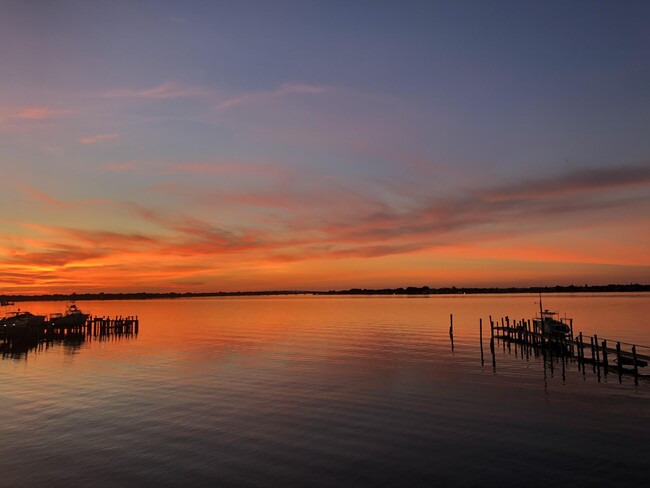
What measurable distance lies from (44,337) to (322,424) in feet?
229

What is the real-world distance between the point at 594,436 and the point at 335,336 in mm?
53160

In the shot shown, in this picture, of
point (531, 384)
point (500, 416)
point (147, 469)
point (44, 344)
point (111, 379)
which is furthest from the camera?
point (44, 344)

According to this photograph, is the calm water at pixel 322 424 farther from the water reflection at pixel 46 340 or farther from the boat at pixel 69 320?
the boat at pixel 69 320

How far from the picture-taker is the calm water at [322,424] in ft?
60.0

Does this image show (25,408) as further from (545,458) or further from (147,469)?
(545,458)

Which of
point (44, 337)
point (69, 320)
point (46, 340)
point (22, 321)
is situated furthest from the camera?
point (69, 320)

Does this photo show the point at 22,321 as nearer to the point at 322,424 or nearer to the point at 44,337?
the point at 44,337

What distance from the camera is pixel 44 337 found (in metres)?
76.1

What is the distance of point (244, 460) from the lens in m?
19.7

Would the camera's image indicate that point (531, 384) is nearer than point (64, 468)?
No

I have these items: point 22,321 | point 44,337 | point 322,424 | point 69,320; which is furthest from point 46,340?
point 322,424

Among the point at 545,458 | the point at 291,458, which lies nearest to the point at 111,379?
the point at 291,458

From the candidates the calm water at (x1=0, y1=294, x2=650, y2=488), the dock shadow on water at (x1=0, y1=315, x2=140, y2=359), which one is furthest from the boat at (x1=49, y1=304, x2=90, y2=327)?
the calm water at (x1=0, y1=294, x2=650, y2=488)

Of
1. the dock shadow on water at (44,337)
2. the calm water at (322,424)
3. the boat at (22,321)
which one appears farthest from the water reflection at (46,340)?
the calm water at (322,424)
